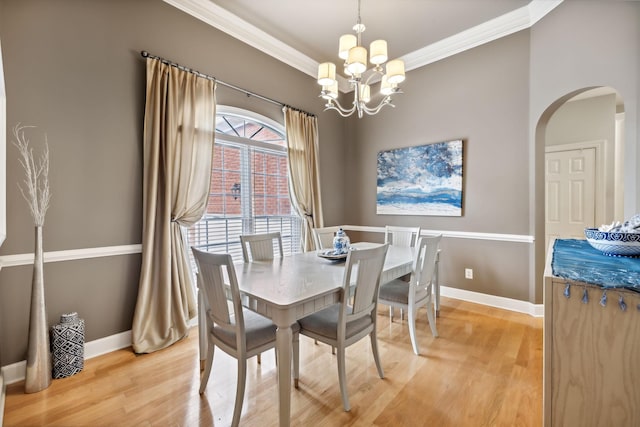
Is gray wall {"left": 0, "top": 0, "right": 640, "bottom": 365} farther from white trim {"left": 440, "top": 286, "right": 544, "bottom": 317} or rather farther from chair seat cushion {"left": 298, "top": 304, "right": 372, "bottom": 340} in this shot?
chair seat cushion {"left": 298, "top": 304, "right": 372, "bottom": 340}

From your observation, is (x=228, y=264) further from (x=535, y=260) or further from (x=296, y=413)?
(x=535, y=260)

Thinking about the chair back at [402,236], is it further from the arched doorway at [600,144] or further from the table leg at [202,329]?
the table leg at [202,329]

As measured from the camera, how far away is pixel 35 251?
1831 millimetres

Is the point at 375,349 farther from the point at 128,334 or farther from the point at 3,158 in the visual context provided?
the point at 3,158

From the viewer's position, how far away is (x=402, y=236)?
11.1 feet

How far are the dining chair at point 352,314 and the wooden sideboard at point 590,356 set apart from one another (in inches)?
34.2

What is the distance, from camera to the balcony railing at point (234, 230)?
2.98m

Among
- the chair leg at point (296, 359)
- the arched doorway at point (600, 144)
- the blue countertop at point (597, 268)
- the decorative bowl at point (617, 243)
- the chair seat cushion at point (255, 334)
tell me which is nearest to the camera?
the blue countertop at point (597, 268)

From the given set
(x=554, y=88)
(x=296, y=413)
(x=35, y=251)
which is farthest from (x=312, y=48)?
(x=296, y=413)

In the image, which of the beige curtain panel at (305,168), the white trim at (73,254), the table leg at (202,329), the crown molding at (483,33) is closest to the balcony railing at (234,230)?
the beige curtain panel at (305,168)

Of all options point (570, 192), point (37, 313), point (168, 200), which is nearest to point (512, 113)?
point (570, 192)

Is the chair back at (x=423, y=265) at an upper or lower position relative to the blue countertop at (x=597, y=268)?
lower

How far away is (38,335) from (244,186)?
2.13 m

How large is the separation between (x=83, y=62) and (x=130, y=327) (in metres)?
2.17
